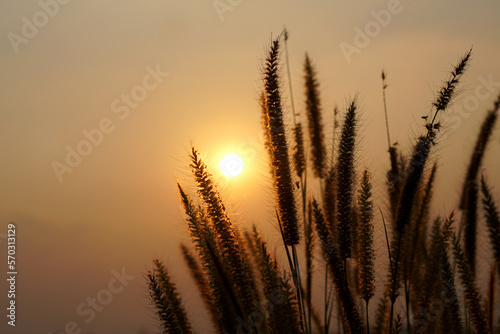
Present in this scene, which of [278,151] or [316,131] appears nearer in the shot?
[278,151]

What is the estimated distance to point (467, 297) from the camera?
9.54 feet

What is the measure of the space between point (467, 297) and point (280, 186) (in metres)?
1.15

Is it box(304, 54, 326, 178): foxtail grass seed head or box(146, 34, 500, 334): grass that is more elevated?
box(304, 54, 326, 178): foxtail grass seed head

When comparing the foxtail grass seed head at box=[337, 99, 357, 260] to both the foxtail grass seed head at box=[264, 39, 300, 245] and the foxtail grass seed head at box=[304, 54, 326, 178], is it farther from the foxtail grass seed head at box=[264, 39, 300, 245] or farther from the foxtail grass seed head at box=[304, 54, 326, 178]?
the foxtail grass seed head at box=[304, 54, 326, 178]

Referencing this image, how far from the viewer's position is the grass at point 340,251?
2483 millimetres

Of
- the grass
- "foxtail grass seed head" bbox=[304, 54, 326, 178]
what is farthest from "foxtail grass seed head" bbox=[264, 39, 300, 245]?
"foxtail grass seed head" bbox=[304, 54, 326, 178]

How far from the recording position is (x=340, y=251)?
2.84 meters

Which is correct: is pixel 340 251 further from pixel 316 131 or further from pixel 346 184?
pixel 316 131

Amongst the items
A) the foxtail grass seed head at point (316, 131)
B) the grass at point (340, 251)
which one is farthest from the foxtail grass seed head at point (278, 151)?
the foxtail grass seed head at point (316, 131)

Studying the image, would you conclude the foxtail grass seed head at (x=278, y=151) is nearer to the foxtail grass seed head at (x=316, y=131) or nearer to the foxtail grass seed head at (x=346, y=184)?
the foxtail grass seed head at (x=346, y=184)

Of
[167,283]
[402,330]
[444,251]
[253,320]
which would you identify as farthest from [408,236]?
[167,283]

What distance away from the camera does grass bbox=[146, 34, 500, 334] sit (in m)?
2.48

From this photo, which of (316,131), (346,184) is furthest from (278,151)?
(316,131)

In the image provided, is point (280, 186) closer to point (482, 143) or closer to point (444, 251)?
point (444, 251)
